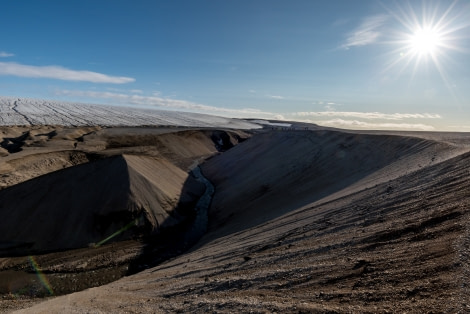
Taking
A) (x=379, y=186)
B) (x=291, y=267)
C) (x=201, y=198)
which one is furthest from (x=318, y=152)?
(x=291, y=267)

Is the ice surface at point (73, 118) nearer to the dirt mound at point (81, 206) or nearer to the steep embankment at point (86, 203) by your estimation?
the steep embankment at point (86, 203)

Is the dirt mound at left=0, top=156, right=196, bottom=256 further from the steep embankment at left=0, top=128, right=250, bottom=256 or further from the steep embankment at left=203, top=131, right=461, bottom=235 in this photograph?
the steep embankment at left=203, top=131, right=461, bottom=235

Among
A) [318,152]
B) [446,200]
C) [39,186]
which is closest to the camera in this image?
[446,200]

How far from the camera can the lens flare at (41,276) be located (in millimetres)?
12648

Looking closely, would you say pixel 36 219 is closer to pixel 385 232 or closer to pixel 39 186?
pixel 39 186

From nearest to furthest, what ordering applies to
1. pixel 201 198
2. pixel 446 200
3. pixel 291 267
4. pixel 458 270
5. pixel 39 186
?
pixel 458 270, pixel 291 267, pixel 446 200, pixel 39 186, pixel 201 198

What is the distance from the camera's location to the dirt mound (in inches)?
645

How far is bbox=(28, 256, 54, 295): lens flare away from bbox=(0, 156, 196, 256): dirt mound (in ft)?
3.27

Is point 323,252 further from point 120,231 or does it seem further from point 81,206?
point 81,206

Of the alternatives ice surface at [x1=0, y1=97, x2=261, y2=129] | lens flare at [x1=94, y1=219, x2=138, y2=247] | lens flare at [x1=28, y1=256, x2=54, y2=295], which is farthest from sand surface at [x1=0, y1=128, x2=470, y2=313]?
ice surface at [x1=0, y1=97, x2=261, y2=129]

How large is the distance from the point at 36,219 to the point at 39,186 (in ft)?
9.63

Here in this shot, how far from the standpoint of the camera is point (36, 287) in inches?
500

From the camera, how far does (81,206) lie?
1794 centimetres

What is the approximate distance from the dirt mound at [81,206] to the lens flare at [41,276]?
1.00 meters
